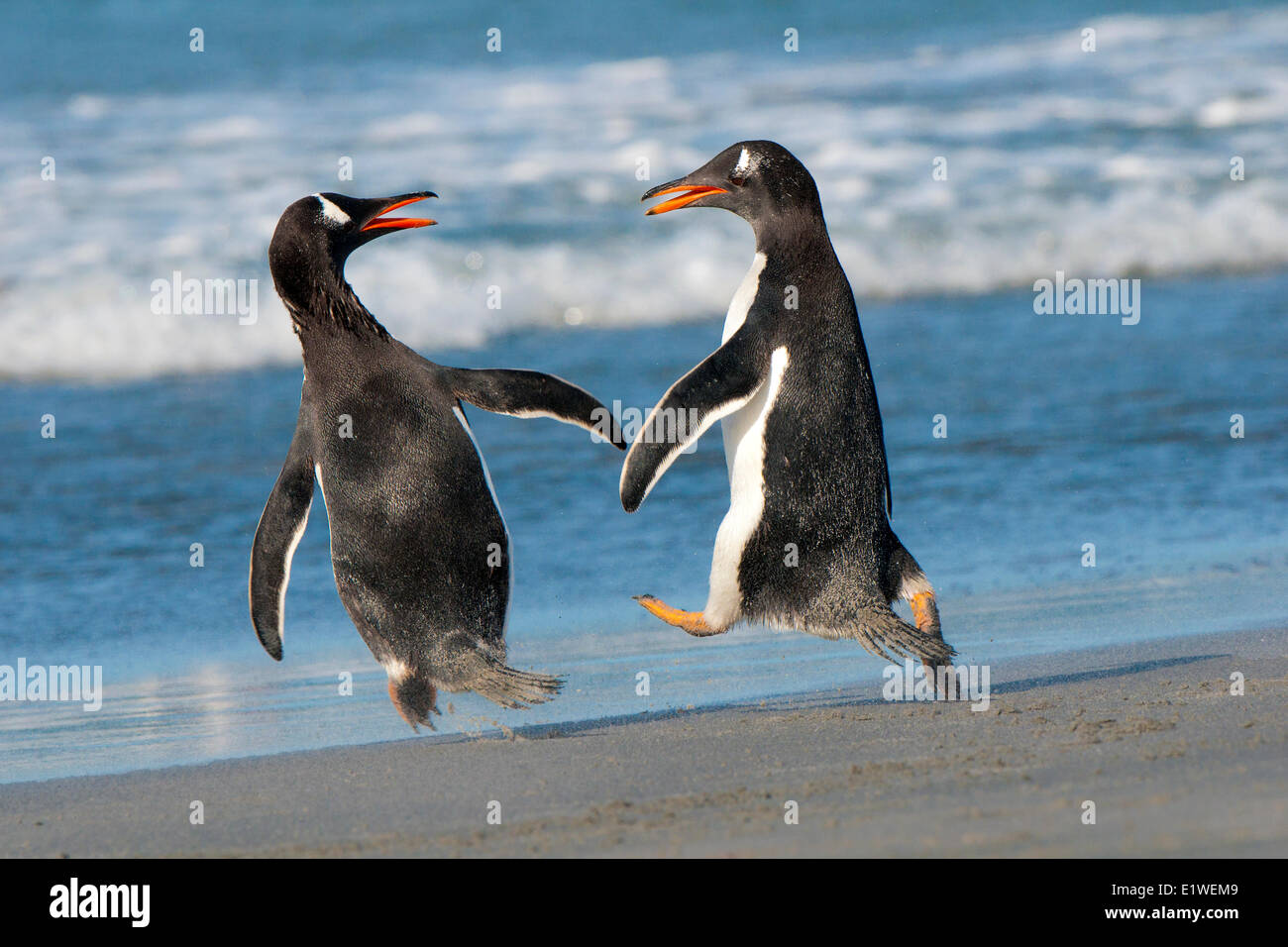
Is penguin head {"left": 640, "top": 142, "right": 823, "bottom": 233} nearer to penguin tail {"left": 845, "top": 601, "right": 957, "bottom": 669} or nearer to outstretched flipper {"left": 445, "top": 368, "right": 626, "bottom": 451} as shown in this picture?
outstretched flipper {"left": 445, "top": 368, "right": 626, "bottom": 451}

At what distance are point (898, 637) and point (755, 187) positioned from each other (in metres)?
1.41

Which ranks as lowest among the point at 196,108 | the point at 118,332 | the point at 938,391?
the point at 938,391

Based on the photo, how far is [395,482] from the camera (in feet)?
14.9

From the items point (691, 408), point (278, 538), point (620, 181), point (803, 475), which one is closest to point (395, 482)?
point (278, 538)

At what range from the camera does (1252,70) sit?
18.7 meters

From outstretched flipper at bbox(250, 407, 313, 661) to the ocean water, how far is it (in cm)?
28

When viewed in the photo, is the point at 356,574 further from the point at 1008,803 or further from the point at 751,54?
the point at 751,54

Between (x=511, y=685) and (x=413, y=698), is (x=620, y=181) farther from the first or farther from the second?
(x=511, y=685)

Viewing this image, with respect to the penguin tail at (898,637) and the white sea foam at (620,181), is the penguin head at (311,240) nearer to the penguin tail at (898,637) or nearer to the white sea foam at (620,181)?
the penguin tail at (898,637)

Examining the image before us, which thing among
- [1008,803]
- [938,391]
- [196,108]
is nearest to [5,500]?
[938,391]

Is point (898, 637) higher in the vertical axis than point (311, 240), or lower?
lower

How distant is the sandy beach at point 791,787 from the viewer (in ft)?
10.2

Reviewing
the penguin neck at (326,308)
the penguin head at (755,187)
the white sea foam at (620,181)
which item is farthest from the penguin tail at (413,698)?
the white sea foam at (620,181)
